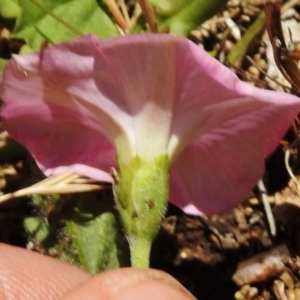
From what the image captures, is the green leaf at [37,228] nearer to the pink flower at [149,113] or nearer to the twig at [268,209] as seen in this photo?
the pink flower at [149,113]

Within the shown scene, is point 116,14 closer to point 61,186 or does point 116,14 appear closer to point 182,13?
point 182,13

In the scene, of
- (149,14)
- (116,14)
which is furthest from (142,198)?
(116,14)

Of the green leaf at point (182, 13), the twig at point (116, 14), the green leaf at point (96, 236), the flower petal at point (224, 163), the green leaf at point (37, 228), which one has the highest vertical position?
the green leaf at point (182, 13)

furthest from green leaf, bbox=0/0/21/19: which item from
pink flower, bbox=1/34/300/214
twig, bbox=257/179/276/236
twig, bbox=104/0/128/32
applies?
twig, bbox=257/179/276/236

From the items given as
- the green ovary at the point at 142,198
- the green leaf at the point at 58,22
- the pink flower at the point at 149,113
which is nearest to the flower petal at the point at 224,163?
the pink flower at the point at 149,113

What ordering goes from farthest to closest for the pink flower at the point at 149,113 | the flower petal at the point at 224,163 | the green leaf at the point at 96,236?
the green leaf at the point at 96,236 < the flower petal at the point at 224,163 < the pink flower at the point at 149,113

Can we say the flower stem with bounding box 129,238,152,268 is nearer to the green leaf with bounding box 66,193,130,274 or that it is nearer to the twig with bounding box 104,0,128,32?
the green leaf with bounding box 66,193,130,274
